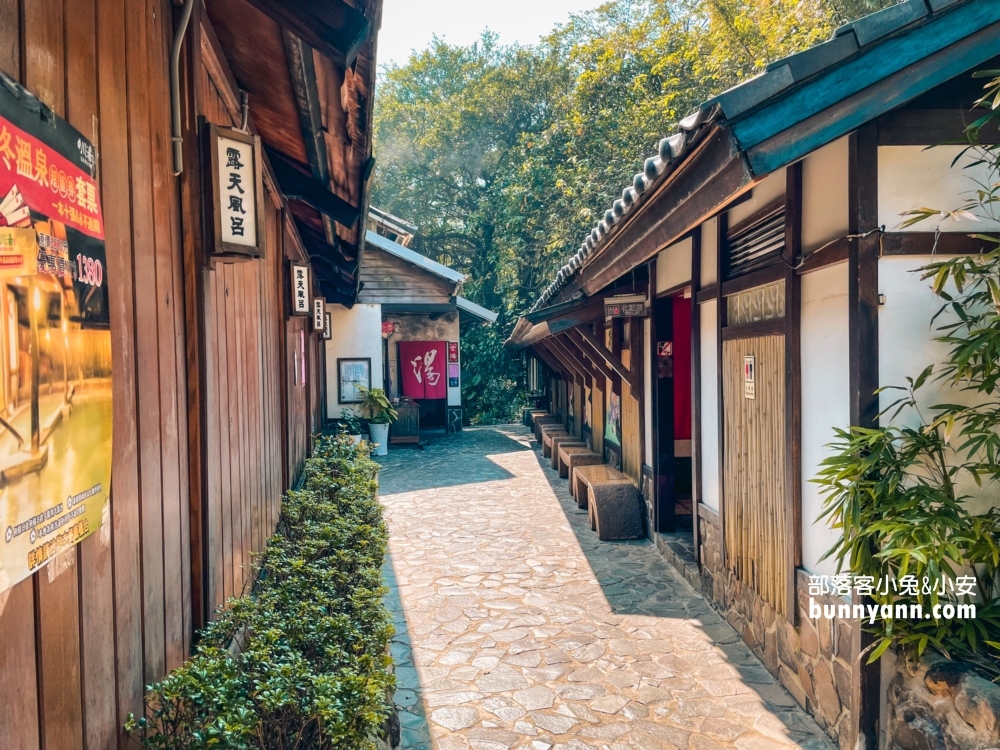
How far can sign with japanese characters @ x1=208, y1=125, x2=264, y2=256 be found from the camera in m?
3.14

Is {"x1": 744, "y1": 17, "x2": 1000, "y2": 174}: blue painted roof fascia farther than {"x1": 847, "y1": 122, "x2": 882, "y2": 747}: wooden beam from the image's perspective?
No

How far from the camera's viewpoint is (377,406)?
1644 centimetres

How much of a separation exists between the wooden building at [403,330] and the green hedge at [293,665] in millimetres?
12379

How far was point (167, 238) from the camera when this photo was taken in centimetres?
271

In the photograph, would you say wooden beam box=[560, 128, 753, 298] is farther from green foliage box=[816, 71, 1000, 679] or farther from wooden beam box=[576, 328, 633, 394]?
wooden beam box=[576, 328, 633, 394]

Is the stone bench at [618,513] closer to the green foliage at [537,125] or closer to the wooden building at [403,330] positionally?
the wooden building at [403,330]

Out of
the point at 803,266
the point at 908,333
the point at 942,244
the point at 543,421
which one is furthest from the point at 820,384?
the point at 543,421

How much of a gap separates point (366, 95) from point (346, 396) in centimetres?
1354

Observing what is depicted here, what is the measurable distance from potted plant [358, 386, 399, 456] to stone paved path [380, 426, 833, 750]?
7.20 m

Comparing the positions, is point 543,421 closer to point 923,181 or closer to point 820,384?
point 820,384

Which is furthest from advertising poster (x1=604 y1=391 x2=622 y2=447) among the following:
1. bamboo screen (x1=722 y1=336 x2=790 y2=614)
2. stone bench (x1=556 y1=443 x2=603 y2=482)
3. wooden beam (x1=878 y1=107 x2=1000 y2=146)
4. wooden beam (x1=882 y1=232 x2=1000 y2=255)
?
wooden beam (x1=878 y1=107 x2=1000 y2=146)

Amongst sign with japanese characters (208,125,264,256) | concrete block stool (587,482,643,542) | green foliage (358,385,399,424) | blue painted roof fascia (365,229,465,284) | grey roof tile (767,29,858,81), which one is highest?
blue painted roof fascia (365,229,465,284)

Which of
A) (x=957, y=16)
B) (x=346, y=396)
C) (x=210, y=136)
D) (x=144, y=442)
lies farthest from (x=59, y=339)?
(x=346, y=396)

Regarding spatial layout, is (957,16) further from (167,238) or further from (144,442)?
(144,442)
